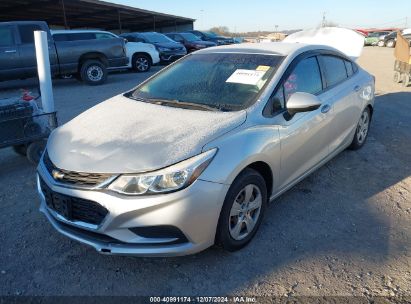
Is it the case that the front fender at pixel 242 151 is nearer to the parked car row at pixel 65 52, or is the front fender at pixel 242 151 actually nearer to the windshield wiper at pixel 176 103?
the windshield wiper at pixel 176 103

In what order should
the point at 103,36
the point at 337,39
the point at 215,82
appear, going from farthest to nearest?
the point at 103,36 → the point at 337,39 → the point at 215,82

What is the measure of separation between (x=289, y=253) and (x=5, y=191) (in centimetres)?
314

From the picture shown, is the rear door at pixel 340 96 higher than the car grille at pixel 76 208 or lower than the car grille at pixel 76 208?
higher

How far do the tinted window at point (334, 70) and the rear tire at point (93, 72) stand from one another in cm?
913

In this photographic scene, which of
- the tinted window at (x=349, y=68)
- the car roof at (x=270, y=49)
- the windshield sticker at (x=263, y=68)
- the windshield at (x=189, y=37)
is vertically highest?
the car roof at (x=270, y=49)

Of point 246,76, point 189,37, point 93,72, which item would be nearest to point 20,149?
point 246,76

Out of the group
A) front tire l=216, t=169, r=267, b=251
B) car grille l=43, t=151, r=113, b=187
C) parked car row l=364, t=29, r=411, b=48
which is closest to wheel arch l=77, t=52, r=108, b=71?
car grille l=43, t=151, r=113, b=187

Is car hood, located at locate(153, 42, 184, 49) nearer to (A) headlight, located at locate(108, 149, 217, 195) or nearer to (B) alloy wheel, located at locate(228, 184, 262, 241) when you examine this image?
(B) alloy wheel, located at locate(228, 184, 262, 241)

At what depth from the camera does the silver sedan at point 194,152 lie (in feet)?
8.22

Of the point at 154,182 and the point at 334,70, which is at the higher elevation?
the point at 334,70

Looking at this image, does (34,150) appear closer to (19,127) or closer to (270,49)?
(19,127)

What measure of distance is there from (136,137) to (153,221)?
685 millimetres

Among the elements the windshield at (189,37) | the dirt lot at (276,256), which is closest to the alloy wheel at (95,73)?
the dirt lot at (276,256)

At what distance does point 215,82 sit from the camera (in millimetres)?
3572
